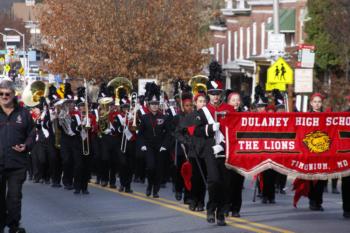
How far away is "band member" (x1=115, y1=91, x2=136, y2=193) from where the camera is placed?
851 inches

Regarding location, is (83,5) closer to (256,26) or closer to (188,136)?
(256,26)

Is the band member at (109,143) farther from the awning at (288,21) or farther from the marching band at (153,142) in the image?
the awning at (288,21)

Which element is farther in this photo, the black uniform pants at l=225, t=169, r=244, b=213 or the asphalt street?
the black uniform pants at l=225, t=169, r=244, b=213

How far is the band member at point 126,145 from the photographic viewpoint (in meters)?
21.6

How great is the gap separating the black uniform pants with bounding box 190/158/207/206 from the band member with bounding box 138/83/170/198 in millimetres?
3058

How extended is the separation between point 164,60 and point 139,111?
2717cm

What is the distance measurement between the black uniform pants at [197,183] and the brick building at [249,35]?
30445 millimetres

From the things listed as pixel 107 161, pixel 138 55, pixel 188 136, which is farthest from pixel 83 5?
pixel 188 136

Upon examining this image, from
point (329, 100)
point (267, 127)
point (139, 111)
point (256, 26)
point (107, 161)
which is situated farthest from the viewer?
point (256, 26)

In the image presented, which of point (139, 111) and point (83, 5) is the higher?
point (83, 5)

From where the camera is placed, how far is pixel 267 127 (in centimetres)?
1502

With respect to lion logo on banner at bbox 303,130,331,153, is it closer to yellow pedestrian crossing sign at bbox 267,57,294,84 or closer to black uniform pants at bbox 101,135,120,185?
black uniform pants at bbox 101,135,120,185

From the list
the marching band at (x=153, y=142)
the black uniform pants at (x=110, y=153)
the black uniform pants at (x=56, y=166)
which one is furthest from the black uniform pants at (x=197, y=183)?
the black uniform pants at (x=56, y=166)

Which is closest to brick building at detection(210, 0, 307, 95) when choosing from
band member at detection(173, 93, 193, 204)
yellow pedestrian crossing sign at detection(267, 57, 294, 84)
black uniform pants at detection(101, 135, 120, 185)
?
yellow pedestrian crossing sign at detection(267, 57, 294, 84)
